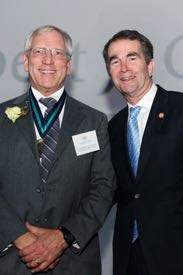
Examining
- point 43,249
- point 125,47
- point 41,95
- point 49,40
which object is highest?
point 49,40

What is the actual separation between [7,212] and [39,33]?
1038 mm

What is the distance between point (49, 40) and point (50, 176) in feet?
2.58

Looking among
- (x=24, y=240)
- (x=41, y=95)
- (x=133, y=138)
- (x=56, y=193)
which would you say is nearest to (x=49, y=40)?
(x=41, y=95)

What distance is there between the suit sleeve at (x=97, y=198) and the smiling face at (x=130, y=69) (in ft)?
0.80

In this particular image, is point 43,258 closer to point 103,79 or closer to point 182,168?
point 182,168

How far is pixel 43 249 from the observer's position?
212cm

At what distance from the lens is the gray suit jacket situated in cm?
223

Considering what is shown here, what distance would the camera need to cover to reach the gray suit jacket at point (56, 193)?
2230 mm

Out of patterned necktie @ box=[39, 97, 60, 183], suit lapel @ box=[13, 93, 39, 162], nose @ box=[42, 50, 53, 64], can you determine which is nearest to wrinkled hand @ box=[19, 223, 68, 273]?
patterned necktie @ box=[39, 97, 60, 183]

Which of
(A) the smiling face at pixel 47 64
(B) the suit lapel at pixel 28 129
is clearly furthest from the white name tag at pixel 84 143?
(A) the smiling face at pixel 47 64

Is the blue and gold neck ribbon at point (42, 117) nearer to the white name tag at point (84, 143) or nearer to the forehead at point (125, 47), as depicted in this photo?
the white name tag at point (84, 143)

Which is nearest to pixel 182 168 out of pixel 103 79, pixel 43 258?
pixel 43 258

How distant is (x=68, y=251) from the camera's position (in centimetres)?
229

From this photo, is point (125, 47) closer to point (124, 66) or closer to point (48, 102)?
point (124, 66)
